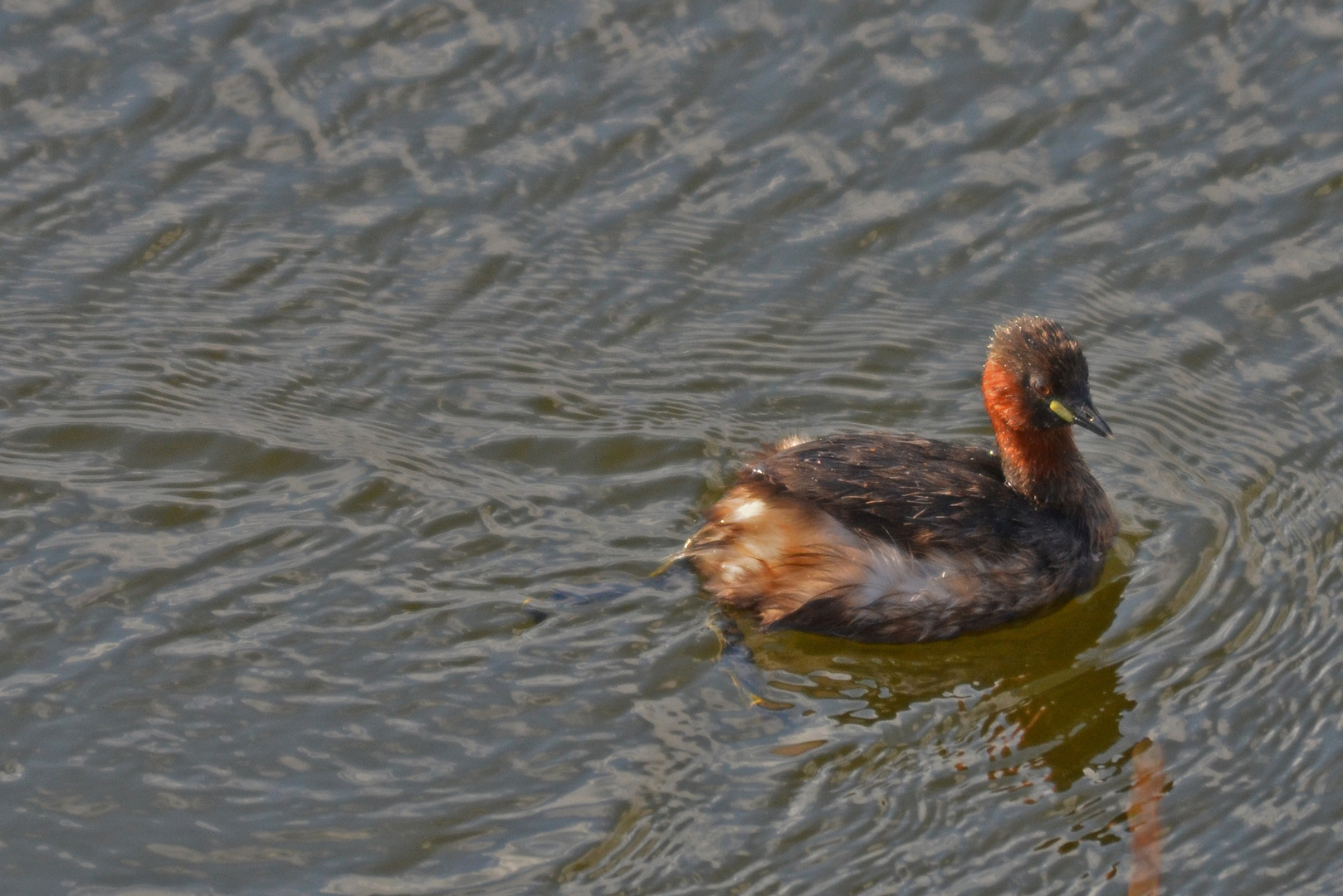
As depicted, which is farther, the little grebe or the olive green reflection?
the little grebe

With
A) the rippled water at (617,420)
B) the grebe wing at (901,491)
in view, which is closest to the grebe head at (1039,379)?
the grebe wing at (901,491)

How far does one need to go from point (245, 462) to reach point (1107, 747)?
127 inches

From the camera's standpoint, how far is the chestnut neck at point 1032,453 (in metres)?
6.91

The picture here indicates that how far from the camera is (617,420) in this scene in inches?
291

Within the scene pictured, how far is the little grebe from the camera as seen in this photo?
6.50m

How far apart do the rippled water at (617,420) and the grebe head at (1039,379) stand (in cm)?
61

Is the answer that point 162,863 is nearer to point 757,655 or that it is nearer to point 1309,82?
point 757,655

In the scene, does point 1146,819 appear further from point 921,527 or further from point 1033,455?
point 1033,455

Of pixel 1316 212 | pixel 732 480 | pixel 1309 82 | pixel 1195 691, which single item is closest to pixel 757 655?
Result: pixel 732 480

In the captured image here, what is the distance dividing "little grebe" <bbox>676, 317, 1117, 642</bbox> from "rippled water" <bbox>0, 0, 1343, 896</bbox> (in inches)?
6.0

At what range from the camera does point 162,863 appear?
5414 millimetres

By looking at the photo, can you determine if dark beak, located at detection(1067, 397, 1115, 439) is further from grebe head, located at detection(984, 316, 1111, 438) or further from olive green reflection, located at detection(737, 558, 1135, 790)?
olive green reflection, located at detection(737, 558, 1135, 790)

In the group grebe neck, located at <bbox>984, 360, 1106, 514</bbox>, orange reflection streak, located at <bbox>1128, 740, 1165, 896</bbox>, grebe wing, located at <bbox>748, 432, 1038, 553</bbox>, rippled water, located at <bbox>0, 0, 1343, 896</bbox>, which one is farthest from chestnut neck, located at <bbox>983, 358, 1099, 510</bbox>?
orange reflection streak, located at <bbox>1128, 740, 1165, 896</bbox>

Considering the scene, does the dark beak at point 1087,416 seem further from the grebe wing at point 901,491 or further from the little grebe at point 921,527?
the grebe wing at point 901,491
